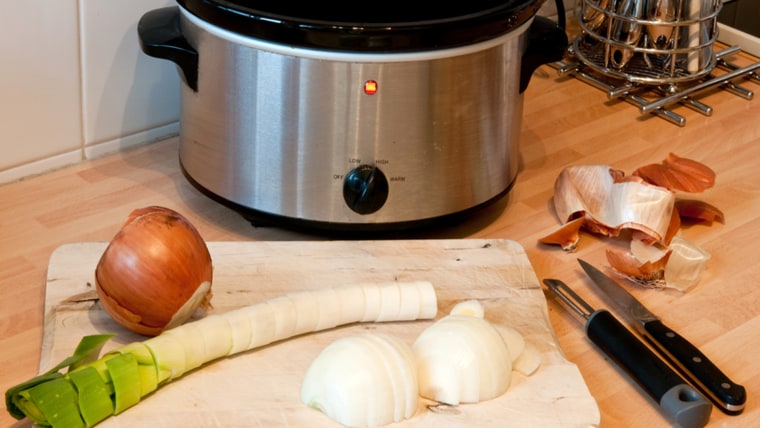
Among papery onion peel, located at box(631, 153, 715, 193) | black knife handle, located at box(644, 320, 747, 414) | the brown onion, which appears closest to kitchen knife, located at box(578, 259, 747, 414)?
black knife handle, located at box(644, 320, 747, 414)

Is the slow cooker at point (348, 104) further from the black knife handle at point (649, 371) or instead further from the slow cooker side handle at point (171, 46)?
the black knife handle at point (649, 371)

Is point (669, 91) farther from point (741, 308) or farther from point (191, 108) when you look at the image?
point (191, 108)

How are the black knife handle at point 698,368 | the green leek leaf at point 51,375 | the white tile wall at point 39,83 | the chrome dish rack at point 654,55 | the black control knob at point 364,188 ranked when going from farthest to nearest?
the chrome dish rack at point 654,55
the white tile wall at point 39,83
the black control knob at point 364,188
the black knife handle at point 698,368
the green leek leaf at point 51,375

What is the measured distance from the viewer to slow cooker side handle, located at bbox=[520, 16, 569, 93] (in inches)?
44.4

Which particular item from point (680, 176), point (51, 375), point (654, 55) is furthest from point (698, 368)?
point (654, 55)

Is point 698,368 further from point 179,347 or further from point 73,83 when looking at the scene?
point 73,83

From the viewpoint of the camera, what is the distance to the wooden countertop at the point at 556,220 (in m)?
1.00

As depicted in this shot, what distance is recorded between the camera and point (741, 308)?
109 cm

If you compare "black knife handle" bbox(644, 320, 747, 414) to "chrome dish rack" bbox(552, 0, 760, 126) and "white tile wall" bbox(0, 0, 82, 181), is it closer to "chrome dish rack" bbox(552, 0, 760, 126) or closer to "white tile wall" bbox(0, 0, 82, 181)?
"chrome dish rack" bbox(552, 0, 760, 126)

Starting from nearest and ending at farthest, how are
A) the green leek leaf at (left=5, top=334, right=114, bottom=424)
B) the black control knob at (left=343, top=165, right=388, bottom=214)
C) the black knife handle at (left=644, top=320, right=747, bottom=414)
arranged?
1. the green leek leaf at (left=5, top=334, right=114, bottom=424)
2. the black knife handle at (left=644, top=320, right=747, bottom=414)
3. the black control knob at (left=343, top=165, right=388, bottom=214)

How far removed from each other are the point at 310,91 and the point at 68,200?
1.17 ft

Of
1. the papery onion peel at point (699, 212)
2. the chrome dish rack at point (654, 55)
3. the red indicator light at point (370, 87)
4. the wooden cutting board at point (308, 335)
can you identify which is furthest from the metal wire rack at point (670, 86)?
the red indicator light at point (370, 87)

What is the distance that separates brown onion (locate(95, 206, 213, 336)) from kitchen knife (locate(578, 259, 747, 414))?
1.39 feet

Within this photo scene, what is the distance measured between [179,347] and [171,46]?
1.12 feet
